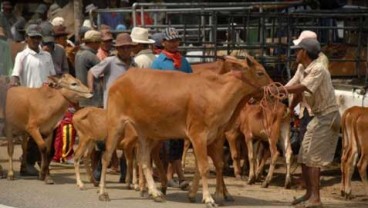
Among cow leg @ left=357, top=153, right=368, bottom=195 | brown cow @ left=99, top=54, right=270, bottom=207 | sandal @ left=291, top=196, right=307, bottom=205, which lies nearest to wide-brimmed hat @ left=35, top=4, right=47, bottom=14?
cow leg @ left=357, top=153, right=368, bottom=195

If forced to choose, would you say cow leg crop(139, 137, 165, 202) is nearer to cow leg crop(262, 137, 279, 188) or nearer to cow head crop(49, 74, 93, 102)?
cow head crop(49, 74, 93, 102)

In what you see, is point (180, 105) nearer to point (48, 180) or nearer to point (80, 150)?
point (80, 150)

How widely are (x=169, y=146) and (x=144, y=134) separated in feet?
3.72

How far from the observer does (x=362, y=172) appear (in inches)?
580

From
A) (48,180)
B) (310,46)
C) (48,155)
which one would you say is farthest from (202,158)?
(48,155)

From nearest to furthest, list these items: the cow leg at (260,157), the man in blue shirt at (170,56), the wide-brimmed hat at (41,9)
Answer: the man in blue shirt at (170,56) → the cow leg at (260,157) → the wide-brimmed hat at (41,9)

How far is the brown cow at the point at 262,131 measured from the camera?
52.2ft

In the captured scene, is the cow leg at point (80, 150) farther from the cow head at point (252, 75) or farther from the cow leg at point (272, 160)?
the cow head at point (252, 75)

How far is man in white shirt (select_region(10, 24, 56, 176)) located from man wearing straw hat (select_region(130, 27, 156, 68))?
4.23ft

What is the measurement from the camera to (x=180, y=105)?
12.7 meters

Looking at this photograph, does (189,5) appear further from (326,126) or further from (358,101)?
(326,126)

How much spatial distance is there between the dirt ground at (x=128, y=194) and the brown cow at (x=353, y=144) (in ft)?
0.93

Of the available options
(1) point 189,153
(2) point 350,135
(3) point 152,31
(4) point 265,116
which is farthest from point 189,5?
(2) point 350,135

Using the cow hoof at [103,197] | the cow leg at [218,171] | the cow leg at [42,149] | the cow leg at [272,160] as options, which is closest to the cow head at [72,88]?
the cow leg at [42,149]
